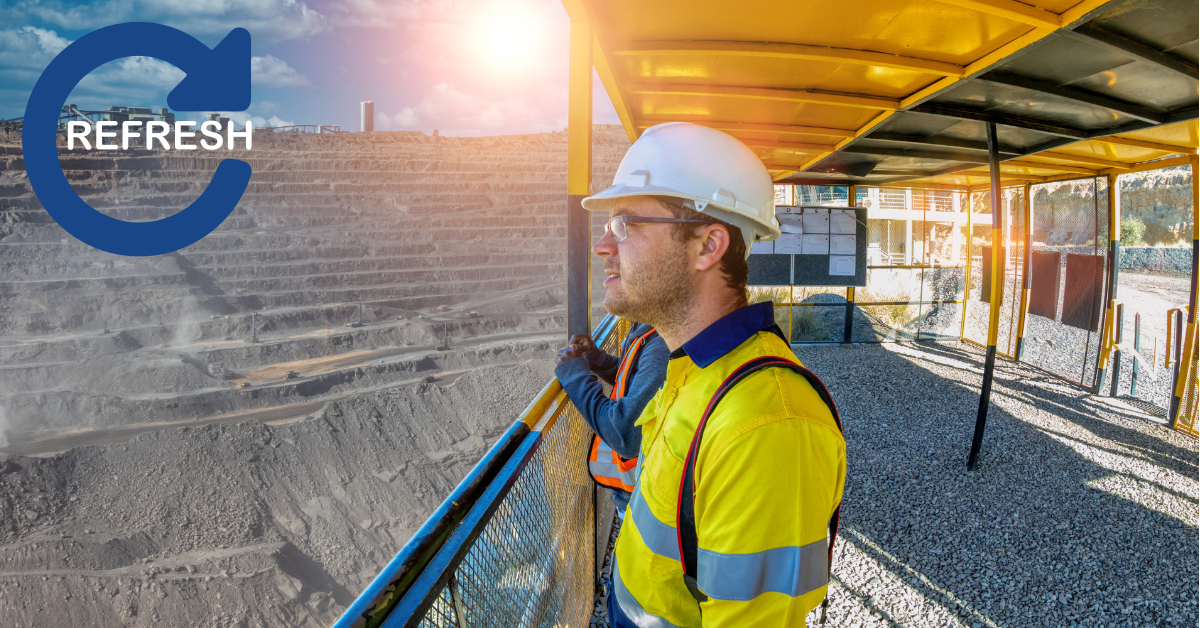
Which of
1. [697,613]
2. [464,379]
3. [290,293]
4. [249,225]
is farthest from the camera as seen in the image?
[249,225]

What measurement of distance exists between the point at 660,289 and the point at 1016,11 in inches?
98.0

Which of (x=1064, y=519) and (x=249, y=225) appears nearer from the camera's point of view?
(x=1064, y=519)

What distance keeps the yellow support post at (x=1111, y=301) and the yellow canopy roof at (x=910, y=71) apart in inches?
52.0

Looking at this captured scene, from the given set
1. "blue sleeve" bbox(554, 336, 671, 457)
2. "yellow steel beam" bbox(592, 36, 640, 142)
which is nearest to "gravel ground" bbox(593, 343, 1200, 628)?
"blue sleeve" bbox(554, 336, 671, 457)

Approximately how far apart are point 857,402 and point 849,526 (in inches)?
124

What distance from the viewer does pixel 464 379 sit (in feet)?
87.2

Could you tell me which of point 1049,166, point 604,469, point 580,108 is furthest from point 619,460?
point 1049,166

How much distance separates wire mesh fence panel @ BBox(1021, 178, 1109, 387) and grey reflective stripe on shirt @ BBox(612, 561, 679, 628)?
29.3 feet

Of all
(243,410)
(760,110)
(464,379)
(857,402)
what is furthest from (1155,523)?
(243,410)

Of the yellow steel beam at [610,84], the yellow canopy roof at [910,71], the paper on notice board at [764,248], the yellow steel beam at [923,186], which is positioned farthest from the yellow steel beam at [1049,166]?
the yellow steel beam at [610,84]

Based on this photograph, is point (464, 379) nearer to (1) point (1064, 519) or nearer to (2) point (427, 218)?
(1) point (1064, 519)

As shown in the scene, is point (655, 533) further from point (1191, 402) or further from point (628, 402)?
point (1191, 402)

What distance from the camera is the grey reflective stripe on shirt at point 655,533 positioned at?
44.9 inches

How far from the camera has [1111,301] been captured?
24.5 ft
